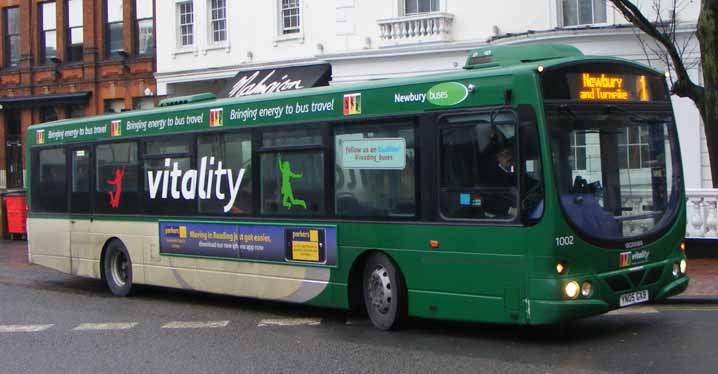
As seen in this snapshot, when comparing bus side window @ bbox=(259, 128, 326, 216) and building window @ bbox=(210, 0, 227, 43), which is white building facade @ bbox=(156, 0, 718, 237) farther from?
bus side window @ bbox=(259, 128, 326, 216)

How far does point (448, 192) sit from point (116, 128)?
276 inches

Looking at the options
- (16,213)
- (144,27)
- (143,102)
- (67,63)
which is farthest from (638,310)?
(67,63)

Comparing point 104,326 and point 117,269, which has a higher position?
point 117,269

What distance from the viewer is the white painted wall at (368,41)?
2055cm

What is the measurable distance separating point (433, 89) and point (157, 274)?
604 centimetres

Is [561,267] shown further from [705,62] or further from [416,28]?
[416,28]

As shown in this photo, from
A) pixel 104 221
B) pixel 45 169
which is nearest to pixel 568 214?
pixel 104 221

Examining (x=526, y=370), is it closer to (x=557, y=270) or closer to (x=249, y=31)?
(x=557, y=270)

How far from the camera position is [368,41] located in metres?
24.2

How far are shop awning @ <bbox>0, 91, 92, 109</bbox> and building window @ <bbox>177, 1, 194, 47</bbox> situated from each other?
536cm

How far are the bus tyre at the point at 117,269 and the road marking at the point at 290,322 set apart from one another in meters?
3.95

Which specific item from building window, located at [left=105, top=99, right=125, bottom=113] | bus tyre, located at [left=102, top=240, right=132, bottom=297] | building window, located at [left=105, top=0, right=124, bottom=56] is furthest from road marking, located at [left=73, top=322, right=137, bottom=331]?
building window, located at [left=105, top=0, right=124, bottom=56]

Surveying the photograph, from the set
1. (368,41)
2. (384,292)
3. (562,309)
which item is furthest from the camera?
(368,41)

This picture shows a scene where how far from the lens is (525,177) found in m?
9.19
